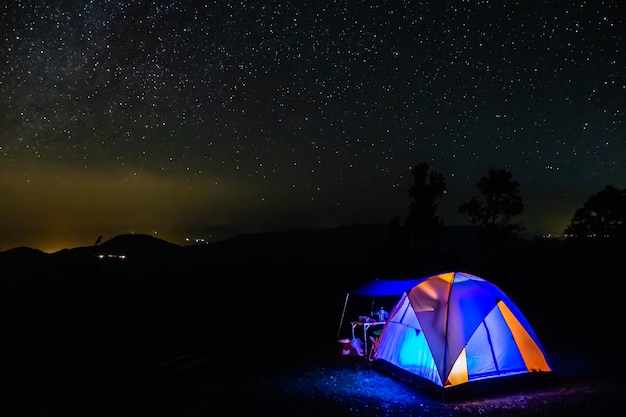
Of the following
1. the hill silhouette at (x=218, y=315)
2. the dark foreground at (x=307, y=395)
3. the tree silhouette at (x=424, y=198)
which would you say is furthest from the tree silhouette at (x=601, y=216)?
the dark foreground at (x=307, y=395)

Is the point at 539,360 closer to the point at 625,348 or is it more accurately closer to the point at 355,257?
the point at 625,348

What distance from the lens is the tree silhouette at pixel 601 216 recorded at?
29.2 metres

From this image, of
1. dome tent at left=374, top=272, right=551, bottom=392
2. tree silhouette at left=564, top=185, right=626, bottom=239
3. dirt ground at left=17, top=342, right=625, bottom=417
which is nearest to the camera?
dirt ground at left=17, top=342, right=625, bottom=417

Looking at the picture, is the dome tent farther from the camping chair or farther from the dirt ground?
the camping chair

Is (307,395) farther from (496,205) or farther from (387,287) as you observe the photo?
(496,205)

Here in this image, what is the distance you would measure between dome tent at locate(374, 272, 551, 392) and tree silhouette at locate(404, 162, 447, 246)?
21011 mm

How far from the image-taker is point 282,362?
11.5 meters

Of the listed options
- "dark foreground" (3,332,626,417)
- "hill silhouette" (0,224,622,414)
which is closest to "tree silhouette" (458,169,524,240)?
"hill silhouette" (0,224,622,414)

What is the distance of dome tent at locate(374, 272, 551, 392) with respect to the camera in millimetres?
9039

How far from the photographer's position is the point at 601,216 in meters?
29.9

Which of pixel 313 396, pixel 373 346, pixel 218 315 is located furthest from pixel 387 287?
pixel 218 315

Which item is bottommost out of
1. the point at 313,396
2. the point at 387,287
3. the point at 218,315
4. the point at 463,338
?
the point at 313,396

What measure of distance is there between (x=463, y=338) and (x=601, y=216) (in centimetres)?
2617

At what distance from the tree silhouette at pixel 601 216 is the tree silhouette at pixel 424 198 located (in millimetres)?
9013
